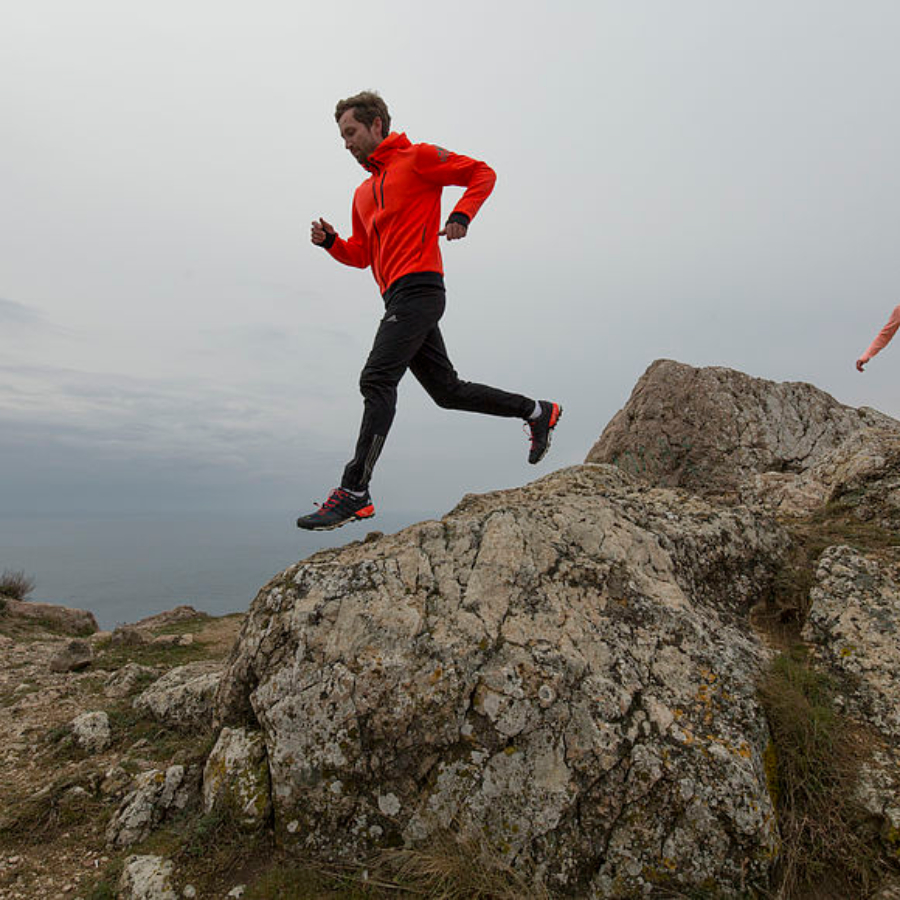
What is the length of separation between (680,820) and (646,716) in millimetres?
540

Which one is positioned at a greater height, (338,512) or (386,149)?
(386,149)

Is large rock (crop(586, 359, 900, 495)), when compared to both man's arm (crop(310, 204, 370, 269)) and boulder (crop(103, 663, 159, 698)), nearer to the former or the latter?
man's arm (crop(310, 204, 370, 269))

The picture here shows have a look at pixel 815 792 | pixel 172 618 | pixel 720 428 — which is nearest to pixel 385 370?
pixel 815 792

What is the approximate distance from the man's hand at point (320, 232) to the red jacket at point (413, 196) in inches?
20.7

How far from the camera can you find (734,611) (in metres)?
4.33

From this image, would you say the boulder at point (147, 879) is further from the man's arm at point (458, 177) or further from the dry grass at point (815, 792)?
the man's arm at point (458, 177)

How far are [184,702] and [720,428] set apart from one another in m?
10.1

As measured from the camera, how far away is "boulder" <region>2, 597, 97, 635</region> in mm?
12539

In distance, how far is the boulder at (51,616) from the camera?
1254cm

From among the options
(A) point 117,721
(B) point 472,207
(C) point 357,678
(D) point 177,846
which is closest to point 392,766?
(C) point 357,678

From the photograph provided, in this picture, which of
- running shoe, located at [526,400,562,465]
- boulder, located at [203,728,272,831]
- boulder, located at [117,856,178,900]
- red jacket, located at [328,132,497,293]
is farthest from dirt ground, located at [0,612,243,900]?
red jacket, located at [328,132,497,293]

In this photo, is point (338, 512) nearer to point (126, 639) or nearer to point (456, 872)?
point (456, 872)

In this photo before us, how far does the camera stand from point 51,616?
515 inches

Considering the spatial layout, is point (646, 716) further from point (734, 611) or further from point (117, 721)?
point (117, 721)
